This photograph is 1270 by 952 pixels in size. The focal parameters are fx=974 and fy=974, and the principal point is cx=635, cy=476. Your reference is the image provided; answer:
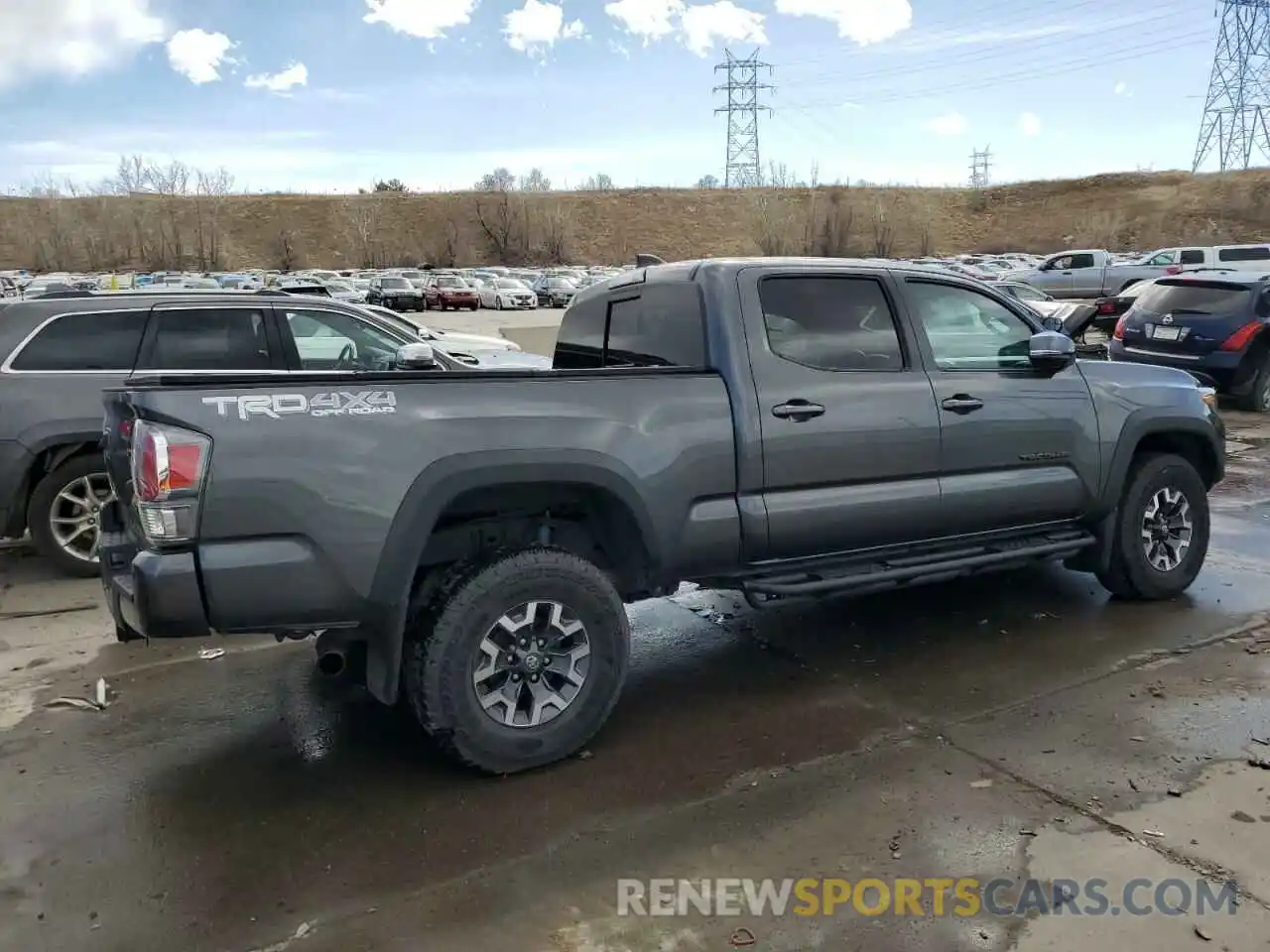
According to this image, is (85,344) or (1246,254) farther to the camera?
(1246,254)

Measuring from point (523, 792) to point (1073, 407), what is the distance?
3.52 meters

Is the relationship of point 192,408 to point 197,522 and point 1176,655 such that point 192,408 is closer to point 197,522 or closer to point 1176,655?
point 197,522

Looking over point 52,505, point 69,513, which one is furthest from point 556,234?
point 52,505

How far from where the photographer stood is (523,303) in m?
43.0

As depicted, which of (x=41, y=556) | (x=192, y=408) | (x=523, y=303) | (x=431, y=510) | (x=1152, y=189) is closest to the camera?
(x=192, y=408)

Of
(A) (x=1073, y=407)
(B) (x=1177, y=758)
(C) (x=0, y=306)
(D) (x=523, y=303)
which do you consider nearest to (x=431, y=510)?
(B) (x=1177, y=758)

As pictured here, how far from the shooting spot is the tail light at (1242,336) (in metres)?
12.1

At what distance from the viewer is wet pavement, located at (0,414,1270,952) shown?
9.62ft

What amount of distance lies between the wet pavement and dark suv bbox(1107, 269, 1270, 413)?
8.10 meters

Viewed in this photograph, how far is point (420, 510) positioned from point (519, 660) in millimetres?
715

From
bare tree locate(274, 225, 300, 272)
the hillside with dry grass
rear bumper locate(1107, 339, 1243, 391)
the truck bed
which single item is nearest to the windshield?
rear bumper locate(1107, 339, 1243, 391)

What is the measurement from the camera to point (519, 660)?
12.4ft

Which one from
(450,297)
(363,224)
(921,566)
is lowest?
(921,566)

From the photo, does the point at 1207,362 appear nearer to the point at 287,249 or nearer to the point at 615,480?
the point at 615,480
